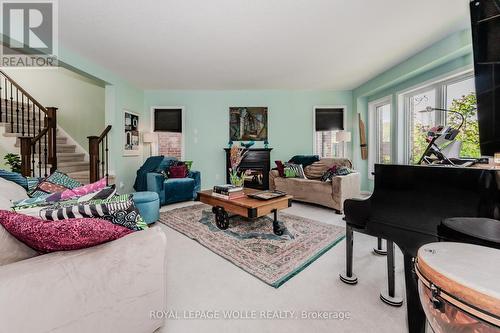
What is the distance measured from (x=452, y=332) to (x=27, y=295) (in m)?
1.46

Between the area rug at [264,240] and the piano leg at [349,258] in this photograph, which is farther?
the area rug at [264,240]

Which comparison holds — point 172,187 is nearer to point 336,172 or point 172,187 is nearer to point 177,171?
point 177,171

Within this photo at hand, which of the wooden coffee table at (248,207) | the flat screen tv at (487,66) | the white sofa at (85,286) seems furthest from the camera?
the wooden coffee table at (248,207)

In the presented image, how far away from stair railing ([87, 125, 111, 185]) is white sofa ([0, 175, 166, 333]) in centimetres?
304

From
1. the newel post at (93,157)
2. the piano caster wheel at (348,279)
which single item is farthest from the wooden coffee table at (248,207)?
the newel post at (93,157)

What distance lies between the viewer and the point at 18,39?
271 cm

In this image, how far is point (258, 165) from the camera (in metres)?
5.34

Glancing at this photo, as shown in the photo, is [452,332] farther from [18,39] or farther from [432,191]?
[18,39]

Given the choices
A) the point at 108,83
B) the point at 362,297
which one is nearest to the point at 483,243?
the point at 362,297

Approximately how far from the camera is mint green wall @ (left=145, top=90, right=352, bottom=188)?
17.9ft

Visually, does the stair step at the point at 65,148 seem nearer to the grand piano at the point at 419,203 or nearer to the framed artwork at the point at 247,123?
the framed artwork at the point at 247,123

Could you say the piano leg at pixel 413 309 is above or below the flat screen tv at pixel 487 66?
below

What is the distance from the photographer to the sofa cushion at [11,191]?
5.14ft

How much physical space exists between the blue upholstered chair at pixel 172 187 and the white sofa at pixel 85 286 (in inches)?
112
